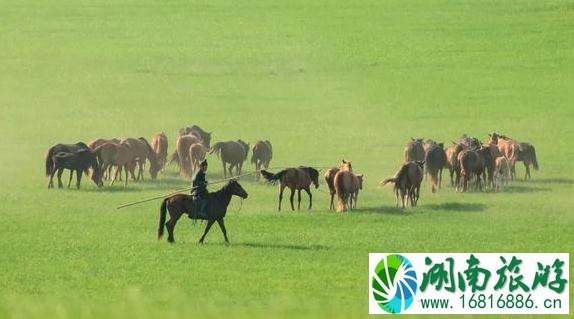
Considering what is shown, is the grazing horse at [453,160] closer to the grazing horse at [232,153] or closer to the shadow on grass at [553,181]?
the shadow on grass at [553,181]

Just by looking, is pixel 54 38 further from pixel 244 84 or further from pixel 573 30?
pixel 573 30

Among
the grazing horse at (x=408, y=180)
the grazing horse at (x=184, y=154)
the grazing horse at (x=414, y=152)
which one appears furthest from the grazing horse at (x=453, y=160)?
the grazing horse at (x=184, y=154)

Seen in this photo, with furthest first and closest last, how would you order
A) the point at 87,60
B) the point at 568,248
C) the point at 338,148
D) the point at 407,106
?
the point at 87,60 < the point at 407,106 < the point at 338,148 < the point at 568,248

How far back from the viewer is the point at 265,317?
14930mm

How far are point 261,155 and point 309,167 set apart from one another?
6.92 m

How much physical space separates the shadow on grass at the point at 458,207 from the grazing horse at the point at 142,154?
847 cm

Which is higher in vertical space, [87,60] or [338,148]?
[87,60]

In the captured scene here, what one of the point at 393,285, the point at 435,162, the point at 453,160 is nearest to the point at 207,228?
the point at 393,285

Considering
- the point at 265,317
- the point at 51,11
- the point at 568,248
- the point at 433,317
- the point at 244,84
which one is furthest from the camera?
the point at 51,11

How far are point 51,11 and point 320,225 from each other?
51437 mm

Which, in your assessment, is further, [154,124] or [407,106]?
[407,106]

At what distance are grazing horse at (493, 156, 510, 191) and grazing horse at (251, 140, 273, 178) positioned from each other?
6107 mm

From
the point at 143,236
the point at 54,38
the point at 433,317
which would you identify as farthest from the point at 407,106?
the point at 433,317

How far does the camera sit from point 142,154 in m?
38.8
